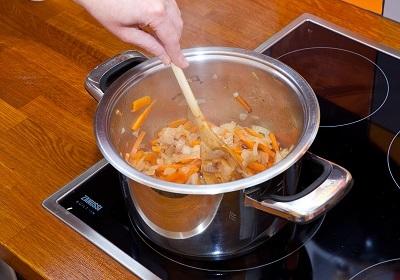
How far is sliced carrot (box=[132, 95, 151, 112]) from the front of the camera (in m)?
0.90

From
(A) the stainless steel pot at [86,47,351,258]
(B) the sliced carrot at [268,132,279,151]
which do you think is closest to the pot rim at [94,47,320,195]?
(A) the stainless steel pot at [86,47,351,258]

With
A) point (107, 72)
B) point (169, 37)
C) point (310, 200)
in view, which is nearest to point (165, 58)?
point (169, 37)

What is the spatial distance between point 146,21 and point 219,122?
11.7 inches

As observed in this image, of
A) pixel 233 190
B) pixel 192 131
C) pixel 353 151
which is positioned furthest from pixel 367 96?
pixel 233 190

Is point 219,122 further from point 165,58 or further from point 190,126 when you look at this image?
point 165,58

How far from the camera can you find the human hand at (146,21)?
75 cm

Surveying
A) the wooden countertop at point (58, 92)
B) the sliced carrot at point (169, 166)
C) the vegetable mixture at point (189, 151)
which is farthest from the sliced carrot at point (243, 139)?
the wooden countertop at point (58, 92)

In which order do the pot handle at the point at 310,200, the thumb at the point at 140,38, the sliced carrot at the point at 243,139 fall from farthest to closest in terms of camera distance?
the sliced carrot at the point at 243,139
the thumb at the point at 140,38
the pot handle at the point at 310,200

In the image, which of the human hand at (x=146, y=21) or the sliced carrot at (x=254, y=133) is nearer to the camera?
the human hand at (x=146, y=21)

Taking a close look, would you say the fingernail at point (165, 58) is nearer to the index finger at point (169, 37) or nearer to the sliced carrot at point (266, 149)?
the index finger at point (169, 37)

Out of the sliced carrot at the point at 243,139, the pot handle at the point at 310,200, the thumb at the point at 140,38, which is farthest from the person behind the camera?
the sliced carrot at the point at 243,139

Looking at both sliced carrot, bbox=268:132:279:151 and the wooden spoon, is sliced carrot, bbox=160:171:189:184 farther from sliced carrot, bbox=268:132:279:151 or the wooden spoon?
sliced carrot, bbox=268:132:279:151

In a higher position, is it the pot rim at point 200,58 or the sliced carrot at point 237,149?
the pot rim at point 200,58

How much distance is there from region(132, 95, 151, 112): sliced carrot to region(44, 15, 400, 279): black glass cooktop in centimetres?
10
